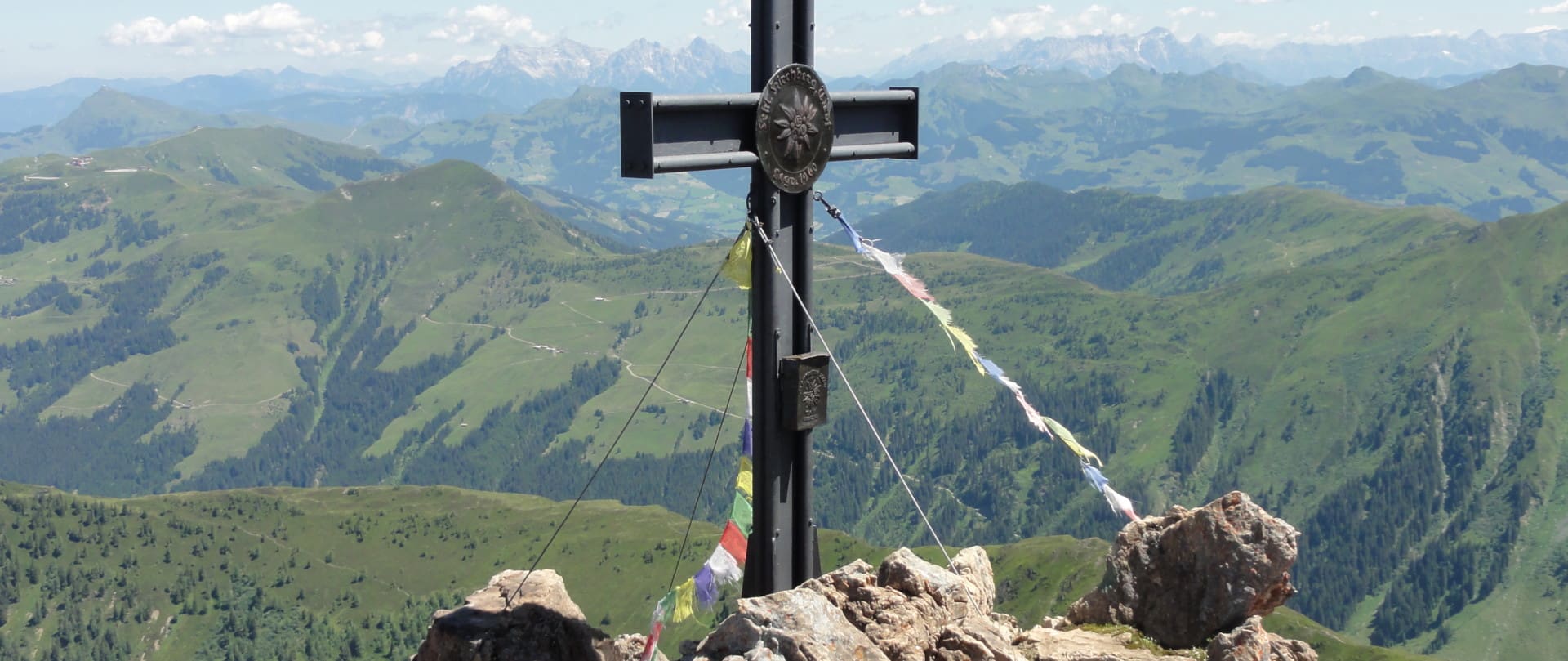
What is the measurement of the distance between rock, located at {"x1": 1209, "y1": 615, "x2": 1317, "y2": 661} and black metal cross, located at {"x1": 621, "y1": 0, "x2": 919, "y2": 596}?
560 cm

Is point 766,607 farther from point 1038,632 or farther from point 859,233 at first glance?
point 859,233

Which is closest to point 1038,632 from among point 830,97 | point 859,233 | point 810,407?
point 810,407

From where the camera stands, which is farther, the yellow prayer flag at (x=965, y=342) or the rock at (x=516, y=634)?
the yellow prayer flag at (x=965, y=342)

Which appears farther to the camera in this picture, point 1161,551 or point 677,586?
point 1161,551

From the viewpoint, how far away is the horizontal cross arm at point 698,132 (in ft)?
50.5

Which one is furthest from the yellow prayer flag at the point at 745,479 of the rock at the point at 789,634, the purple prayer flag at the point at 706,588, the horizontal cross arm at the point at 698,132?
the horizontal cross arm at the point at 698,132

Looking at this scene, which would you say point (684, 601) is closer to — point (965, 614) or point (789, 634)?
point (789, 634)

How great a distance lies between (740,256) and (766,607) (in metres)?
4.66

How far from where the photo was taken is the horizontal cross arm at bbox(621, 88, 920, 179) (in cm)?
1540

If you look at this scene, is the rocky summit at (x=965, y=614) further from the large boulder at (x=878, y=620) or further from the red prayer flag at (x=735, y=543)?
the red prayer flag at (x=735, y=543)

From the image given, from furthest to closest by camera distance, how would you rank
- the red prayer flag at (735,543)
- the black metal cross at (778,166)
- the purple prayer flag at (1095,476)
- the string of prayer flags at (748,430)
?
the purple prayer flag at (1095,476) → the string of prayer flags at (748,430) → the red prayer flag at (735,543) → the black metal cross at (778,166)

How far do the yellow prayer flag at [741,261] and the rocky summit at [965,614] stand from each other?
13.2 feet

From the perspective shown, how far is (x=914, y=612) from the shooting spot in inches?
651

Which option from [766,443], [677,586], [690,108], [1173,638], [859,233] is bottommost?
[1173,638]
